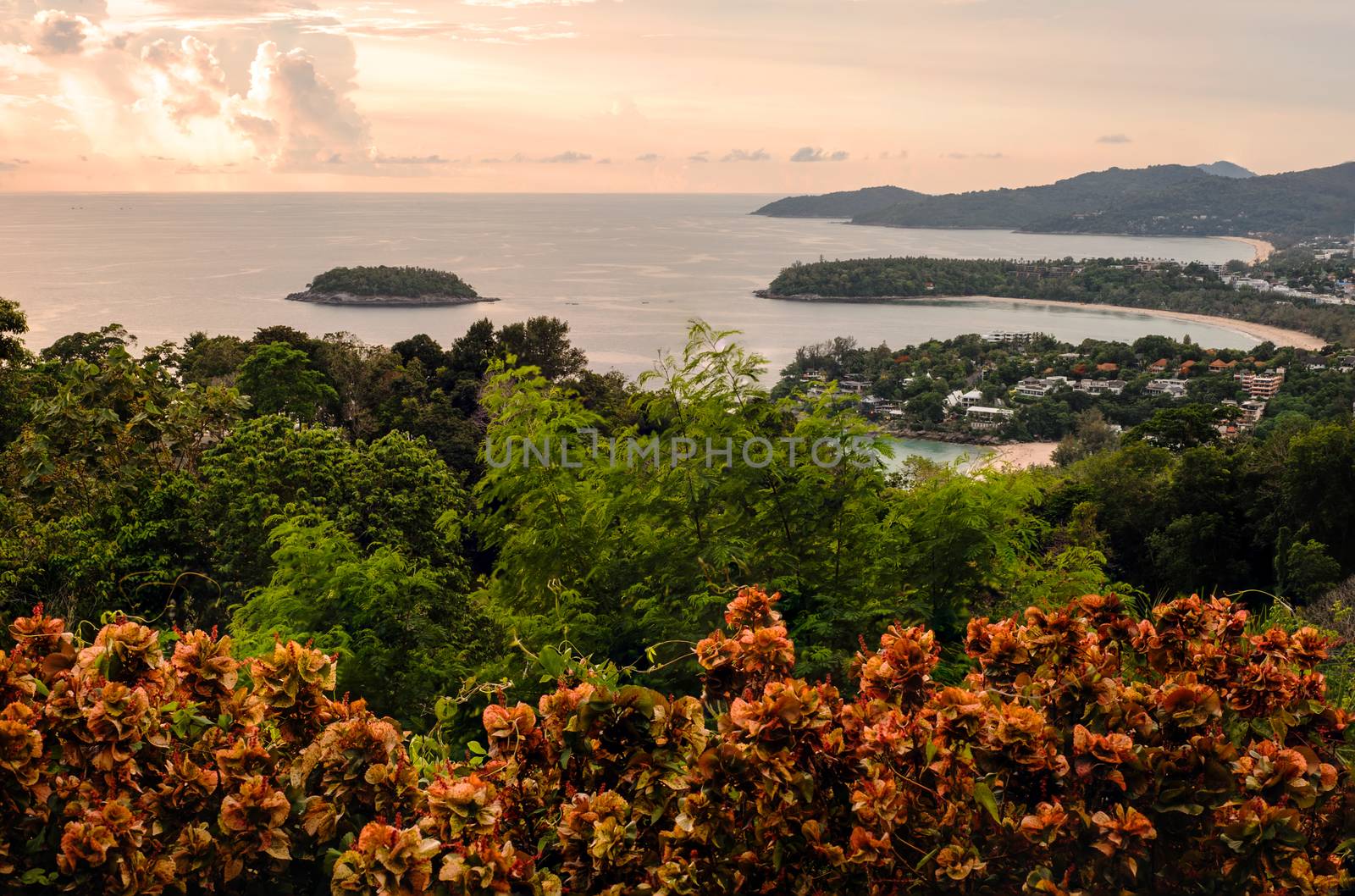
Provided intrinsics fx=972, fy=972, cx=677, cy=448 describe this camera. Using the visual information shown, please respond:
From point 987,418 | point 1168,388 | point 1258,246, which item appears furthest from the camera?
point 1258,246

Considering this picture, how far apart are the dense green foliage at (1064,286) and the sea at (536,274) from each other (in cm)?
196

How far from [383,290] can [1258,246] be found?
108467 mm

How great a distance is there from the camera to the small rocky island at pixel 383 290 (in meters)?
52.9

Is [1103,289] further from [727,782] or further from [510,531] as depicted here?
[727,782]

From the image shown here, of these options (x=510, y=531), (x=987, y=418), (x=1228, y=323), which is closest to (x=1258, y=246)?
(x=1228, y=323)

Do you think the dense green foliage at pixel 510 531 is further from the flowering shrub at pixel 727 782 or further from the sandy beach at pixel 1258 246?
the sandy beach at pixel 1258 246

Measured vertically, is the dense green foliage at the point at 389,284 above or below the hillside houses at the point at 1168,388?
above

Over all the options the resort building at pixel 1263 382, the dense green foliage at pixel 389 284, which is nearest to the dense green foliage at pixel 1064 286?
the resort building at pixel 1263 382

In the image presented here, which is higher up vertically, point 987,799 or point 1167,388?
point 987,799

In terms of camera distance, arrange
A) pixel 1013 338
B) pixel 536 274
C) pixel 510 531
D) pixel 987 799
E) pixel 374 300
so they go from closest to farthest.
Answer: pixel 987 799 → pixel 510 531 → pixel 374 300 → pixel 1013 338 → pixel 536 274

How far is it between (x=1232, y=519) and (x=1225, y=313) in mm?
63245

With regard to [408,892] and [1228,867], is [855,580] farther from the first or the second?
[408,892]

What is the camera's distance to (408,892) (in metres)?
1.38

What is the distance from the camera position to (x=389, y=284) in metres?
53.4
